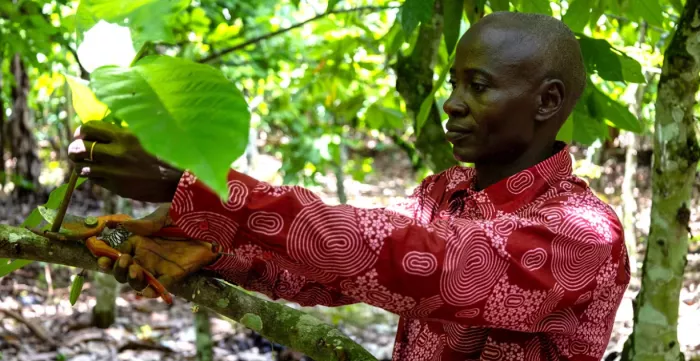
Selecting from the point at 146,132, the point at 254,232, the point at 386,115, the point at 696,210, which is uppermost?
the point at 146,132

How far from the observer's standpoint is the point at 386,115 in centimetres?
291

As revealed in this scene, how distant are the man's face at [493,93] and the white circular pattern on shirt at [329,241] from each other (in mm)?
329

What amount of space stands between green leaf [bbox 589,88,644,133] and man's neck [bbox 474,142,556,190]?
53 cm

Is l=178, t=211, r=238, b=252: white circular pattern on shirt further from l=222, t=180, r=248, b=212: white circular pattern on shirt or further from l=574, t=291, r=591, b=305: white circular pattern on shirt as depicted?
l=574, t=291, r=591, b=305: white circular pattern on shirt

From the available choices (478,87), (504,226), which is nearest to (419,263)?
(504,226)

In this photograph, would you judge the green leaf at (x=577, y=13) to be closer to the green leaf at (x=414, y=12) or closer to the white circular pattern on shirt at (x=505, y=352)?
the green leaf at (x=414, y=12)

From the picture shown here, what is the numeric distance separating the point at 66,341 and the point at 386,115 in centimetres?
191

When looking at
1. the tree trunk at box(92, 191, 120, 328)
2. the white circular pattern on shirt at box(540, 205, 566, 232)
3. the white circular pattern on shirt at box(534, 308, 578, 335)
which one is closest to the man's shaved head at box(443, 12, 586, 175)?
the white circular pattern on shirt at box(540, 205, 566, 232)

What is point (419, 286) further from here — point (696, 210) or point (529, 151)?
point (696, 210)

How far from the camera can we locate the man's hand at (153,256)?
101cm

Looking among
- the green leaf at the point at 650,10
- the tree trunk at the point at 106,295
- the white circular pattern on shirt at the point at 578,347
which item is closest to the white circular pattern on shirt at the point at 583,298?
the white circular pattern on shirt at the point at 578,347

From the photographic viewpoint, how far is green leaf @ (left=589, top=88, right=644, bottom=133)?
1.68 m

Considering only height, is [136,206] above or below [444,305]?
below

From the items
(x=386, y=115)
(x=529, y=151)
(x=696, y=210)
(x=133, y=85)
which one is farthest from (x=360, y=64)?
(x=696, y=210)
